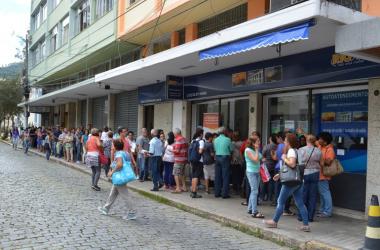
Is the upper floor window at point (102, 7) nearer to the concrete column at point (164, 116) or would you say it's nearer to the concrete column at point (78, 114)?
the concrete column at point (164, 116)

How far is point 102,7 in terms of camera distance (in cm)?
2242

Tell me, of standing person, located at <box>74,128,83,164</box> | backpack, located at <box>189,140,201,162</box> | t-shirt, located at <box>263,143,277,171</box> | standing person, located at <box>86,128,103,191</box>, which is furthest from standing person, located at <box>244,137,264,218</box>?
standing person, located at <box>74,128,83,164</box>

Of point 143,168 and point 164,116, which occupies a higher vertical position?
point 164,116

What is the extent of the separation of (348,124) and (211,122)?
554 cm

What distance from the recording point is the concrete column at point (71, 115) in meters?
30.7

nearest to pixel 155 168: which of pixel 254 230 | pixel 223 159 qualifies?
pixel 223 159

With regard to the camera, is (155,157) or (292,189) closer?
(292,189)

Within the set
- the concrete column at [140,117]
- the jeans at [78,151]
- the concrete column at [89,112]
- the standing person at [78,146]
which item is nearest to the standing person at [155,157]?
the concrete column at [140,117]

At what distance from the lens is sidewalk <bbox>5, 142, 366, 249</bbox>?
694 cm

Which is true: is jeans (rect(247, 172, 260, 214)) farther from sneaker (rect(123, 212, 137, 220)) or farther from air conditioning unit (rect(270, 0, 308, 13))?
air conditioning unit (rect(270, 0, 308, 13))

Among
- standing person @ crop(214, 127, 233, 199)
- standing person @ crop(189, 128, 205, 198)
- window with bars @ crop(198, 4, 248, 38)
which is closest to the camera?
standing person @ crop(214, 127, 233, 199)

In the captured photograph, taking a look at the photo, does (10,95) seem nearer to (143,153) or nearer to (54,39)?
(54,39)

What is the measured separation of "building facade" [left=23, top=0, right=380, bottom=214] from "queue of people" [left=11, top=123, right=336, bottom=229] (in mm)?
820

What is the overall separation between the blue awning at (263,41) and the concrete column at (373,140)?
2206 millimetres
